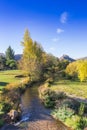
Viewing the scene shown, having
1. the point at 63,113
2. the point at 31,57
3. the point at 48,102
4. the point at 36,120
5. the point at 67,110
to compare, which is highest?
the point at 31,57

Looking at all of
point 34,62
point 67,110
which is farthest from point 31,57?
point 67,110

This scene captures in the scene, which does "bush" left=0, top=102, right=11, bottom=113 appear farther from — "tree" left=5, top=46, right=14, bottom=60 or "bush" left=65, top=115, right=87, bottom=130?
"tree" left=5, top=46, right=14, bottom=60

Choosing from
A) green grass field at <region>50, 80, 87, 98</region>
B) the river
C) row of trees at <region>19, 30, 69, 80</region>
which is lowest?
the river

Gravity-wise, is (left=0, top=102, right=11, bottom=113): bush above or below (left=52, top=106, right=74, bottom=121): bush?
above

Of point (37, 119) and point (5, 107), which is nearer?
point (37, 119)

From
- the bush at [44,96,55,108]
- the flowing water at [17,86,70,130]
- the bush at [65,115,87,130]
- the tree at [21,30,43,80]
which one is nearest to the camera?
the bush at [65,115,87,130]

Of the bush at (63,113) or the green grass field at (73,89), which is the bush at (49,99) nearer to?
the bush at (63,113)

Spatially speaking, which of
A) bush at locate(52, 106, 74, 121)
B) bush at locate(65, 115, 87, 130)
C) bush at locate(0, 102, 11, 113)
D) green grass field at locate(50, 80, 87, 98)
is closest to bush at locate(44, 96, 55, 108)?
bush at locate(52, 106, 74, 121)

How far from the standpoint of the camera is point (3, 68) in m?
80.4

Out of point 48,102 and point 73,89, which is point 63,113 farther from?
point 73,89

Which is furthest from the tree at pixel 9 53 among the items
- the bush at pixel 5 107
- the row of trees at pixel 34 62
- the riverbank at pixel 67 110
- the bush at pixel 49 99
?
the bush at pixel 5 107

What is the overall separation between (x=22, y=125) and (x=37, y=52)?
36804mm

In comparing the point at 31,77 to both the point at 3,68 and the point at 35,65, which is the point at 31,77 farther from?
the point at 3,68

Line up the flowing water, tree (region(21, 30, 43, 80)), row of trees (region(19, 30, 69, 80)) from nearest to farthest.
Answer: the flowing water < tree (region(21, 30, 43, 80)) < row of trees (region(19, 30, 69, 80))
